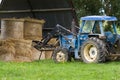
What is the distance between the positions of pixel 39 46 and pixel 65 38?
167 cm

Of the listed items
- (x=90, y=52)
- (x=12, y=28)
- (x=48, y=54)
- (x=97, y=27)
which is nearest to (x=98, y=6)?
(x=48, y=54)

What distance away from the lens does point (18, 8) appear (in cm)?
2561

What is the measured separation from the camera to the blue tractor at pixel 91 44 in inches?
650

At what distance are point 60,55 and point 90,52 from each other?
134 cm

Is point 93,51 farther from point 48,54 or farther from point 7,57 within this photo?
point 48,54

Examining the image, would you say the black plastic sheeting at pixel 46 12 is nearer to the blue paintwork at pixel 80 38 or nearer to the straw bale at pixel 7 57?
the blue paintwork at pixel 80 38

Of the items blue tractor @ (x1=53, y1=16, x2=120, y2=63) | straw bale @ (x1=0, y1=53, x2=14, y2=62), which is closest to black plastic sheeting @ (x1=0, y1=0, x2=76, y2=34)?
blue tractor @ (x1=53, y1=16, x2=120, y2=63)

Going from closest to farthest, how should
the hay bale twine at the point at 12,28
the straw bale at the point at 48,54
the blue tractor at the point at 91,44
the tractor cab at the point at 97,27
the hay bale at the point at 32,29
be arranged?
the blue tractor at the point at 91,44, the tractor cab at the point at 97,27, the hay bale twine at the point at 12,28, the straw bale at the point at 48,54, the hay bale at the point at 32,29

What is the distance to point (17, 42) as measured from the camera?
19.0 meters

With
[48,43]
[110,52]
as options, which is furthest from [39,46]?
[110,52]

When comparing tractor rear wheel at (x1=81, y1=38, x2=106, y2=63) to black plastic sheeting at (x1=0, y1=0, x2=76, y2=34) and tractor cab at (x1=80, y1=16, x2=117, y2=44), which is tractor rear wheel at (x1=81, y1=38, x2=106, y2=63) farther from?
black plastic sheeting at (x1=0, y1=0, x2=76, y2=34)

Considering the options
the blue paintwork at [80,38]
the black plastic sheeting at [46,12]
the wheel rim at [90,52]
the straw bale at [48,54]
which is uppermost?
the black plastic sheeting at [46,12]

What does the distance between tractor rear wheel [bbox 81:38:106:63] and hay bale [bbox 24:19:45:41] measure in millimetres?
4579

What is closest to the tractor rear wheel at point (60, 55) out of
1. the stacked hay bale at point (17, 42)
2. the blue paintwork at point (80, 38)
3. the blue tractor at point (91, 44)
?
the blue tractor at point (91, 44)
